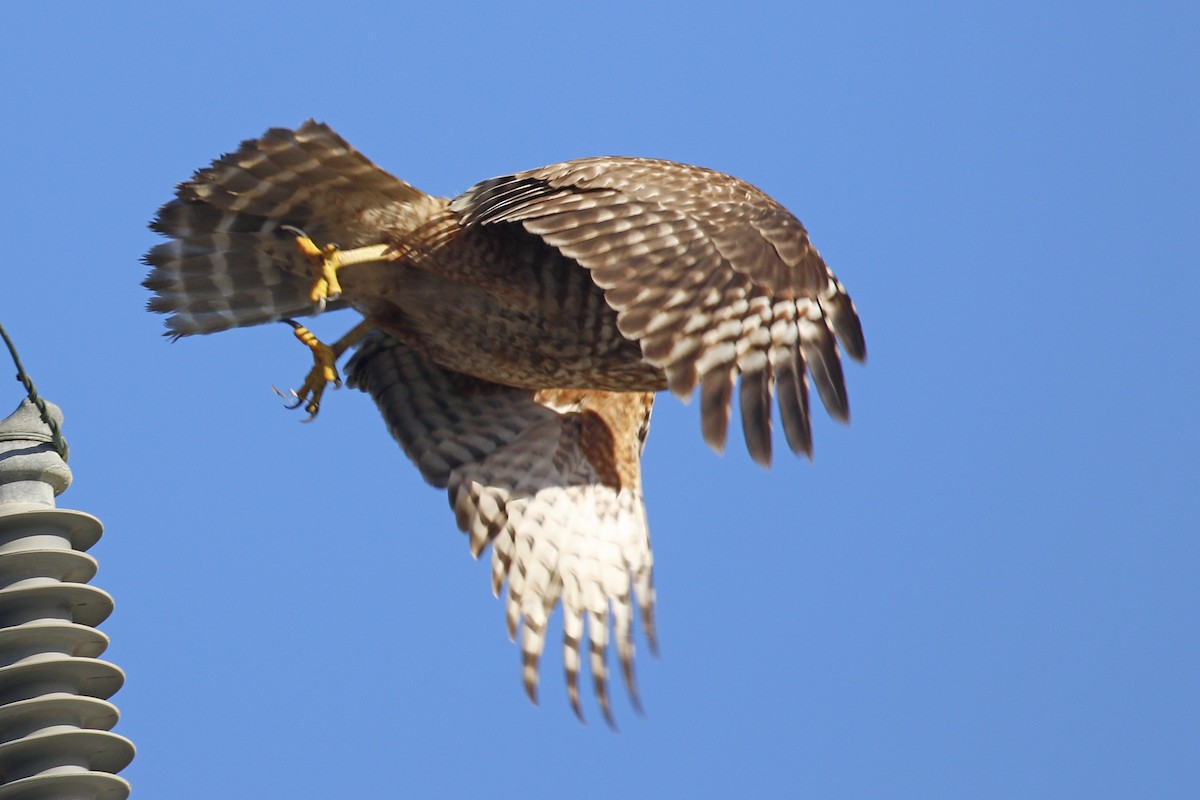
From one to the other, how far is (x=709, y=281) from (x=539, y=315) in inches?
37.2

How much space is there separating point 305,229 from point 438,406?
1.03m

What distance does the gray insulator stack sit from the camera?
4402 millimetres

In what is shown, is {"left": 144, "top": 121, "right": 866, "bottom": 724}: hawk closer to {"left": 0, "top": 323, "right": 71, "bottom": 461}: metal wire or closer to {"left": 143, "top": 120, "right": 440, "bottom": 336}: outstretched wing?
{"left": 143, "top": 120, "right": 440, "bottom": 336}: outstretched wing

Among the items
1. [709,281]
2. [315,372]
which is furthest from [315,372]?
[709,281]

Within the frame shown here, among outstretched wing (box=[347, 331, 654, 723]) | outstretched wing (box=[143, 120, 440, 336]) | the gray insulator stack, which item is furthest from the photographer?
outstretched wing (box=[347, 331, 654, 723])

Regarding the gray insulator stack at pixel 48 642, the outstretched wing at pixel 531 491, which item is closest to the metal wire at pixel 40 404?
the gray insulator stack at pixel 48 642

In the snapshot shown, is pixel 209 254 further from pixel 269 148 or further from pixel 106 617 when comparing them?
pixel 106 617

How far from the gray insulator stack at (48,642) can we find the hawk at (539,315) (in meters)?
1.84

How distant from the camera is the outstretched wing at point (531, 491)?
24.8 feet

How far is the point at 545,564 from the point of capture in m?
7.62

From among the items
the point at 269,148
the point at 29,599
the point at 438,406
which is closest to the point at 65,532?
the point at 29,599

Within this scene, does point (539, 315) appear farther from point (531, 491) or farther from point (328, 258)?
point (531, 491)

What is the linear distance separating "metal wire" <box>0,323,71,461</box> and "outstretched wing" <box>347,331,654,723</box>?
9.18ft

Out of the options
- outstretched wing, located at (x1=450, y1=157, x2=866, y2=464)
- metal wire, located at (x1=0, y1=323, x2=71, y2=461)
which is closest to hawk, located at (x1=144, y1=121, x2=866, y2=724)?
outstretched wing, located at (x1=450, y1=157, x2=866, y2=464)
